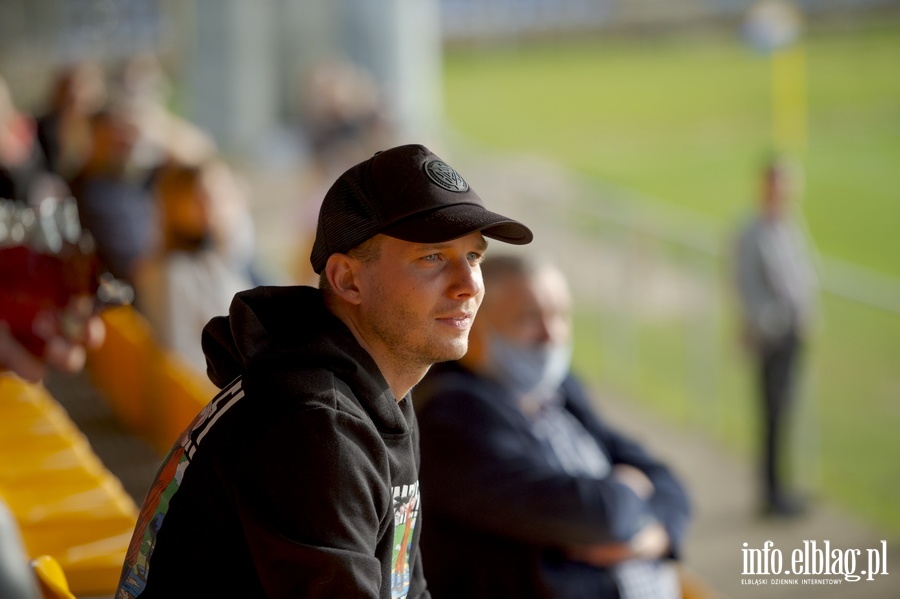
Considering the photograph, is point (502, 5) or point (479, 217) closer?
point (479, 217)

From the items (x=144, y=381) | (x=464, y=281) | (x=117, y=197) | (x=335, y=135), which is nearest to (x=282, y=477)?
(x=464, y=281)

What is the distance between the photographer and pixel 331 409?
1.61 m

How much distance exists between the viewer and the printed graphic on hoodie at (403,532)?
1.77 meters

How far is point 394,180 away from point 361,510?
473mm

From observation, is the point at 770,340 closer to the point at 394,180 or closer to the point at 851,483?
the point at 851,483

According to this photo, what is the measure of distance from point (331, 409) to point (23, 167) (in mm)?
5100

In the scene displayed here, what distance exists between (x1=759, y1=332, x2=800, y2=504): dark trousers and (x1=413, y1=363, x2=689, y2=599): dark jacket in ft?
14.4

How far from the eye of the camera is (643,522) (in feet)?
9.55

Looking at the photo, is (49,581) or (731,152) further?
(731,152)

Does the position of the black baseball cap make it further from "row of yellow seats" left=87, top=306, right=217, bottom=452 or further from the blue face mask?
"row of yellow seats" left=87, top=306, right=217, bottom=452

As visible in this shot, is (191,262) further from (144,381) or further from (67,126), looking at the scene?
(67,126)

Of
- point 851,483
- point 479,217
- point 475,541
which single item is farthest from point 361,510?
point 851,483

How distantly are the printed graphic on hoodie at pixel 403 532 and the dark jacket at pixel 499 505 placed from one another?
0.83 metres

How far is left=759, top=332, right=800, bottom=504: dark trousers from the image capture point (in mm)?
7043
